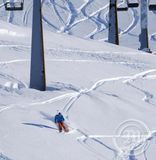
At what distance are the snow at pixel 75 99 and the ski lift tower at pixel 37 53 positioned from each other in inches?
10.2

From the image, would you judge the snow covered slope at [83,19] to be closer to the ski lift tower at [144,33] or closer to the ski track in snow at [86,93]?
the ski lift tower at [144,33]

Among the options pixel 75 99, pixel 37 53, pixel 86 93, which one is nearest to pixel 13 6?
pixel 37 53

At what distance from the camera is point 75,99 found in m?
13.5

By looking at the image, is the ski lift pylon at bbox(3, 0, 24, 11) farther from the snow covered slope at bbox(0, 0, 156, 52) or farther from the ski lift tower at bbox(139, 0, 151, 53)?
the snow covered slope at bbox(0, 0, 156, 52)

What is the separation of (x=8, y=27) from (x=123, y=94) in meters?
7.97

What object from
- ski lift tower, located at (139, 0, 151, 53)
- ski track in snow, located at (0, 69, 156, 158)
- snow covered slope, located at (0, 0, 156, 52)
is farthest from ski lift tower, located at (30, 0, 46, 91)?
snow covered slope, located at (0, 0, 156, 52)

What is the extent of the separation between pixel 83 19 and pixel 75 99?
2718 cm

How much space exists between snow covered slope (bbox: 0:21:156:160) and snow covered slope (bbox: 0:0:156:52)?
1808 cm

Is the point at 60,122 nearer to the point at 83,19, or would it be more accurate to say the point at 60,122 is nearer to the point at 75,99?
the point at 75,99

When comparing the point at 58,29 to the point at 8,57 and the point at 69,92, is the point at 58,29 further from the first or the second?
the point at 69,92

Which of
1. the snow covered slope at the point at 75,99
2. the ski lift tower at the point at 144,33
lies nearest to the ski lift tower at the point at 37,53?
the snow covered slope at the point at 75,99

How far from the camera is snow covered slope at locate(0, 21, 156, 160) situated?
10586 mm

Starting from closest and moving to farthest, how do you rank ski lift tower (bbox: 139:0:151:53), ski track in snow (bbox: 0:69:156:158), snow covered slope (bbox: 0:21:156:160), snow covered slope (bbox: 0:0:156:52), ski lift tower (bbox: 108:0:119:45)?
snow covered slope (bbox: 0:21:156:160) → ski track in snow (bbox: 0:69:156:158) → ski lift tower (bbox: 108:0:119:45) → ski lift tower (bbox: 139:0:151:53) → snow covered slope (bbox: 0:0:156:52)

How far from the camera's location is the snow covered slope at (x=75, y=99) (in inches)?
417
